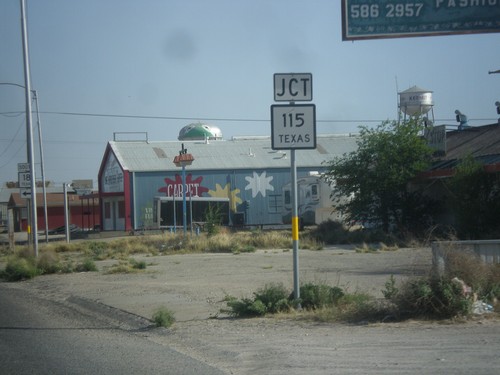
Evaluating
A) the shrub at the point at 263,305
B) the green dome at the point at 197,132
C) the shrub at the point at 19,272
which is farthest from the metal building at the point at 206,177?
the shrub at the point at 263,305

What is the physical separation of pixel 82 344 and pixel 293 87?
5.45 metres

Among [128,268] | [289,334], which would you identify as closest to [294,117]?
[289,334]

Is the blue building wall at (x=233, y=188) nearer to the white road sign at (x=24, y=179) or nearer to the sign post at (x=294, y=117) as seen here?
the white road sign at (x=24, y=179)

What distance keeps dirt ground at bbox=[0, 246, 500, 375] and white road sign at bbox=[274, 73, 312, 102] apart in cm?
347

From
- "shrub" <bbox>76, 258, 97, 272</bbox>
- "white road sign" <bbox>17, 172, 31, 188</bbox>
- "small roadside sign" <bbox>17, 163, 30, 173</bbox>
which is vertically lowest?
"shrub" <bbox>76, 258, 97, 272</bbox>

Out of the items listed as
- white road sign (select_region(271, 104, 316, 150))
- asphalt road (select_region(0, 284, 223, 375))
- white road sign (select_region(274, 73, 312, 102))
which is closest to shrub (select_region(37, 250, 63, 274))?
asphalt road (select_region(0, 284, 223, 375))

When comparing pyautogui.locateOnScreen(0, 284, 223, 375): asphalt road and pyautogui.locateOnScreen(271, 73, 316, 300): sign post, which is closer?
pyautogui.locateOnScreen(0, 284, 223, 375): asphalt road

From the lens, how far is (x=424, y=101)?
43.8 metres

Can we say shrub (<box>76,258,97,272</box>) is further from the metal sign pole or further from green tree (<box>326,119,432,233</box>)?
green tree (<box>326,119,432,233</box>)

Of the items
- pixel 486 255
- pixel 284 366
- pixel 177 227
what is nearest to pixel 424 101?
pixel 177 227

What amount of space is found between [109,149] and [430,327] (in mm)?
49919

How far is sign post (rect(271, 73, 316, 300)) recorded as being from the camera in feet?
39.7

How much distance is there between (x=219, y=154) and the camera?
59.4 metres

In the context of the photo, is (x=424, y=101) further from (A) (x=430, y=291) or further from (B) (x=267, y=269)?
(A) (x=430, y=291)
